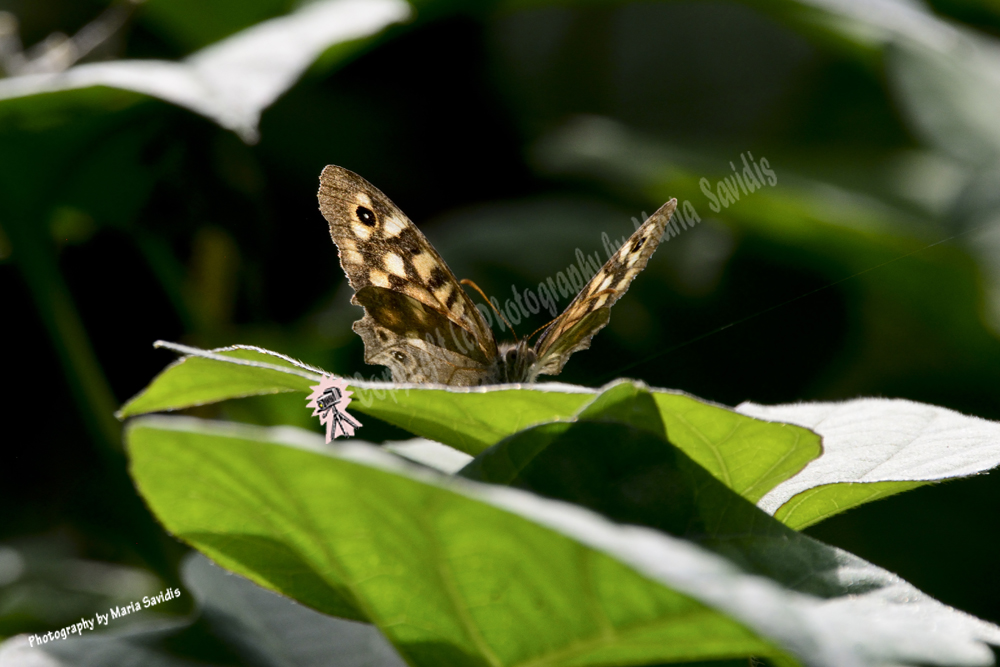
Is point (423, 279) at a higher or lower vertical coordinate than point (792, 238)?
lower

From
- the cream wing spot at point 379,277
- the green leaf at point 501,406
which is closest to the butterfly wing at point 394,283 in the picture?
the cream wing spot at point 379,277

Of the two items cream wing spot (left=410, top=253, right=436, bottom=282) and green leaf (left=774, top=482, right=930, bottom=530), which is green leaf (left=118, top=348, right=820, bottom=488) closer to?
green leaf (left=774, top=482, right=930, bottom=530)

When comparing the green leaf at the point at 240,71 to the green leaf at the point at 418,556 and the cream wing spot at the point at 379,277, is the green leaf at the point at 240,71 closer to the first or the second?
the cream wing spot at the point at 379,277

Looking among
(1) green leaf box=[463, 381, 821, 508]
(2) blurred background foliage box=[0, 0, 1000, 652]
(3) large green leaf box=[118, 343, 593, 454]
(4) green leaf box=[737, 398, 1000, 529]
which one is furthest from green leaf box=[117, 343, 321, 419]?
(2) blurred background foliage box=[0, 0, 1000, 652]

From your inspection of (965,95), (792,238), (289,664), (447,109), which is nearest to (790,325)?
(792,238)

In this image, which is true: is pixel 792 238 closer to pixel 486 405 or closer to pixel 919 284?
pixel 919 284

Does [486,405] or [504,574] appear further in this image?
[486,405]
